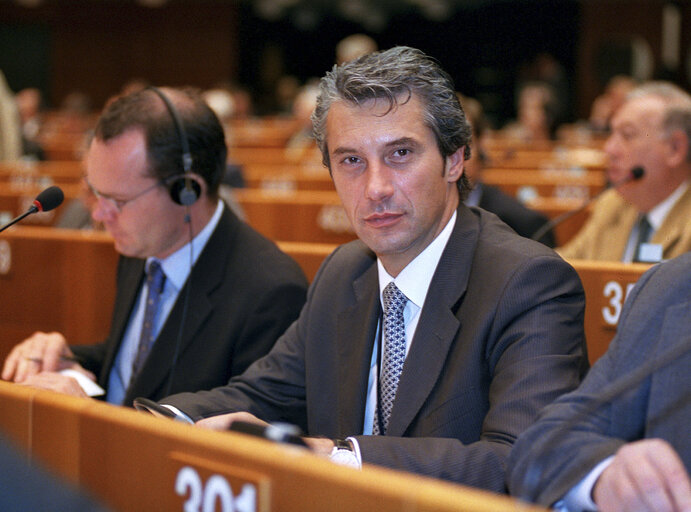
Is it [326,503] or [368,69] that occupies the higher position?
[368,69]

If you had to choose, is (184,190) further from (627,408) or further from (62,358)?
(627,408)

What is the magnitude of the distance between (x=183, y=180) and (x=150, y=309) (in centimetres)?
35

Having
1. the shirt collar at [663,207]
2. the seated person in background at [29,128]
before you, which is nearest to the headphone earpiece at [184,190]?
the shirt collar at [663,207]

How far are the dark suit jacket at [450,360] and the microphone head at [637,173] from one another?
5.77ft

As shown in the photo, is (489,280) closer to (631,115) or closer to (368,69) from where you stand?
(368,69)

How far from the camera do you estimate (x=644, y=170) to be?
345 cm

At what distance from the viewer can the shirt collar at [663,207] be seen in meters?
3.41

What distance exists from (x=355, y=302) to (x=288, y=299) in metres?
0.36

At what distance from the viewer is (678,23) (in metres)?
14.7

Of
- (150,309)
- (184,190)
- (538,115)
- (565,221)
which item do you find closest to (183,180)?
(184,190)

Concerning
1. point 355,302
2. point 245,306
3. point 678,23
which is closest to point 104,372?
point 245,306

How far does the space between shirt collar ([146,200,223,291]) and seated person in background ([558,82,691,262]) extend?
5.83 feet

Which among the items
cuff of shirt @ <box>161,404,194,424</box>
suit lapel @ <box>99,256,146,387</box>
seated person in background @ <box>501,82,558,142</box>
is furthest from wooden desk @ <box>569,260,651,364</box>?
seated person in background @ <box>501,82,558,142</box>

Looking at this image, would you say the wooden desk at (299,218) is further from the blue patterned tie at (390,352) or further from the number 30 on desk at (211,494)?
the number 30 on desk at (211,494)
